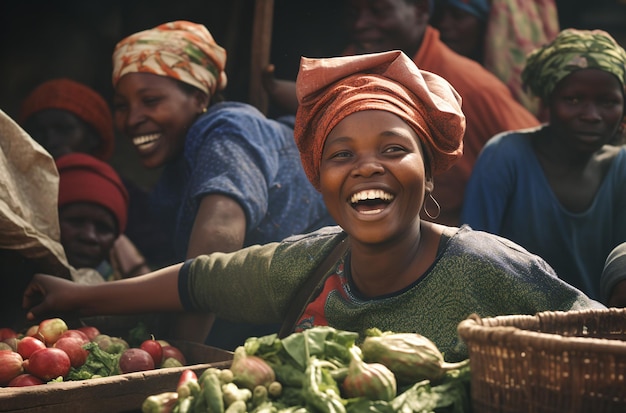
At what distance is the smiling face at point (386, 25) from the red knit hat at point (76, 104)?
66.7 inches

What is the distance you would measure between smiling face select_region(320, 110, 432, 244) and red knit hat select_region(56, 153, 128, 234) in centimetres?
213

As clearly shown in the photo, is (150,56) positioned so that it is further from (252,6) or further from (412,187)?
(412,187)

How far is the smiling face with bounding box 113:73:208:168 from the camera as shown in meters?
4.42

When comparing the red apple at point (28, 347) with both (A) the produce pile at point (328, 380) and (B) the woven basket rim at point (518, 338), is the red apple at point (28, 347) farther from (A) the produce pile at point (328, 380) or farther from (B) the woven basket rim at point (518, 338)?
(B) the woven basket rim at point (518, 338)

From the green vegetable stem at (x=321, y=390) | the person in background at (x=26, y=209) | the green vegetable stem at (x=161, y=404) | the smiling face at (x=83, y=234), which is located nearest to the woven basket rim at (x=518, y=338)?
the green vegetable stem at (x=321, y=390)

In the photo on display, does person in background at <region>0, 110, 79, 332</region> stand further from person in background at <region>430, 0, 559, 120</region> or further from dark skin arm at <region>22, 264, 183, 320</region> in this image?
person in background at <region>430, 0, 559, 120</region>

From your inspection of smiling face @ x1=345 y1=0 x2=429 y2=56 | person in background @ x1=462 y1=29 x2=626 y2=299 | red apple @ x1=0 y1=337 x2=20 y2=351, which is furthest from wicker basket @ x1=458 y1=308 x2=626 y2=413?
smiling face @ x1=345 y1=0 x2=429 y2=56

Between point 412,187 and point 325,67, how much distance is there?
0.48 meters

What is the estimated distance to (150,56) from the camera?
4422 millimetres

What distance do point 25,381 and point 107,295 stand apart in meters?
0.68

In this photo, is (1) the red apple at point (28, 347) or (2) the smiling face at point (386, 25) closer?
(1) the red apple at point (28, 347)

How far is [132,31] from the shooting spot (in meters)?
6.07

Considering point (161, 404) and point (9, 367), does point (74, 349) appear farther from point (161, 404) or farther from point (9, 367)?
point (161, 404)

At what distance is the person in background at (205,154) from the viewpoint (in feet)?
12.4
